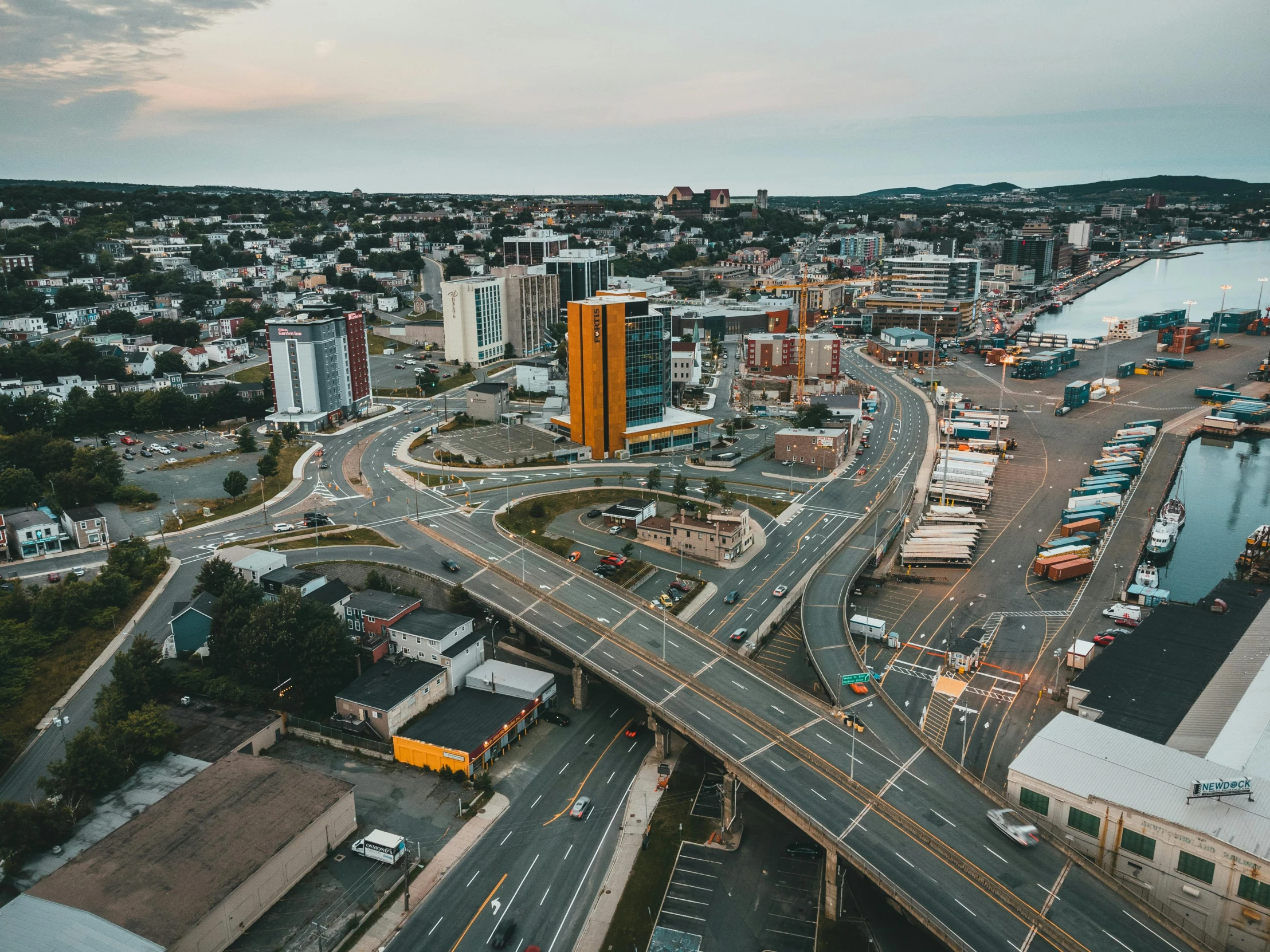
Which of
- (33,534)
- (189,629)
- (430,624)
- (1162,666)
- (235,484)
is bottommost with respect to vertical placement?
(1162,666)

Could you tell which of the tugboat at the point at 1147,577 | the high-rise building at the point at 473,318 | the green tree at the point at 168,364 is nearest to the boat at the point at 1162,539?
the tugboat at the point at 1147,577

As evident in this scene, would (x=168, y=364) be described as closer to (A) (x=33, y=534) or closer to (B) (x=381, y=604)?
(A) (x=33, y=534)

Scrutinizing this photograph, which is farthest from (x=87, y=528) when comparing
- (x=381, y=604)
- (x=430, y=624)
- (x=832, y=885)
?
(x=832, y=885)

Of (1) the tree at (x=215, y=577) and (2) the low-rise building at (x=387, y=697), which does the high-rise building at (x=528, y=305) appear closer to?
(1) the tree at (x=215, y=577)

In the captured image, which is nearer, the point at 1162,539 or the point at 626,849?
the point at 626,849

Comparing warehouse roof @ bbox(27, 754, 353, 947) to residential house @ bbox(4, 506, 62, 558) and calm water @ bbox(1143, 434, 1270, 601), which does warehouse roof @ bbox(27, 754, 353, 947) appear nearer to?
residential house @ bbox(4, 506, 62, 558)

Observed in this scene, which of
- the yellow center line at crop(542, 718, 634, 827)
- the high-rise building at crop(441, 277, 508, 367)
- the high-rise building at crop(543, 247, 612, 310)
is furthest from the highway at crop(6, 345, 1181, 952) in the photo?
the high-rise building at crop(543, 247, 612, 310)
